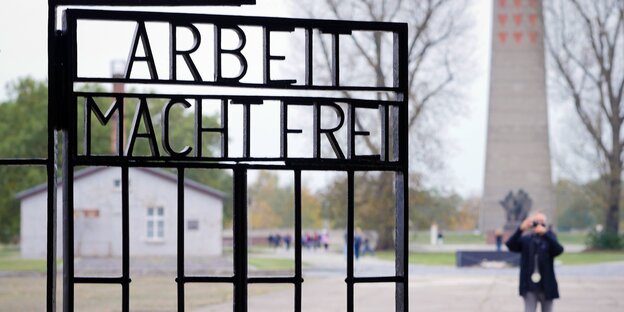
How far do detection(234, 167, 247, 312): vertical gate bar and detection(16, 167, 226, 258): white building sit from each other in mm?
40374

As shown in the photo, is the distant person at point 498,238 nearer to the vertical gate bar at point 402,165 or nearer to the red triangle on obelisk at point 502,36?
the red triangle on obelisk at point 502,36

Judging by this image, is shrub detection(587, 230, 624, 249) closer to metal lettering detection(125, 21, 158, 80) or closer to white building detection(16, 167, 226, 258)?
white building detection(16, 167, 226, 258)

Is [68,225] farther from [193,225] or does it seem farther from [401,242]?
[193,225]

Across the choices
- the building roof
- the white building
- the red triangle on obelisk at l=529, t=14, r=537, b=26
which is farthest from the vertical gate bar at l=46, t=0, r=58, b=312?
the red triangle on obelisk at l=529, t=14, r=537, b=26

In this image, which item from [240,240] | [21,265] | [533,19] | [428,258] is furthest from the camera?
[533,19]

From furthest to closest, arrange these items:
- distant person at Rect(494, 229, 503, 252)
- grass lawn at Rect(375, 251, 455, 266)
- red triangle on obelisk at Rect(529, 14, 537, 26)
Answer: red triangle on obelisk at Rect(529, 14, 537, 26) → distant person at Rect(494, 229, 503, 252) → grass lawn at Rect(375, 251, 455, 266)

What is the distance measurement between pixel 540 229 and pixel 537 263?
1.34 feet

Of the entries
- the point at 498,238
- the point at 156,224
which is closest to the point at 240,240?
the point at 156,224

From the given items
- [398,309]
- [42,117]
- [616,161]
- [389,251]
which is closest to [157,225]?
[389,251]

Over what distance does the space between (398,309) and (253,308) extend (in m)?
14.6

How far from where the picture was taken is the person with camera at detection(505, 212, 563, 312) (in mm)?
14664

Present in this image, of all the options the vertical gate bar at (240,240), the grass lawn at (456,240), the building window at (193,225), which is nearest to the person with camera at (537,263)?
the vertical gate bar at (240,240)

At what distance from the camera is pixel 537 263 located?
48.2 ft

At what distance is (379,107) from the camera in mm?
7102
